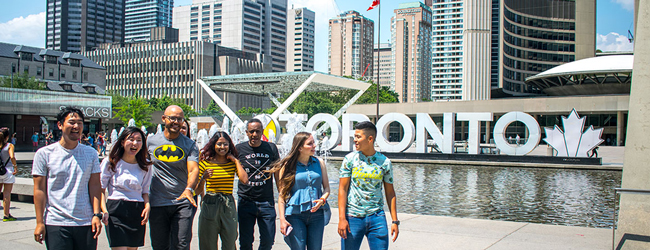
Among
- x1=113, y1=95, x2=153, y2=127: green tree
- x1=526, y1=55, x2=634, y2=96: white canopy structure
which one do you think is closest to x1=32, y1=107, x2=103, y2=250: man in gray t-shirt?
x1=113, y1=95, x2=153, y2=127: green tree

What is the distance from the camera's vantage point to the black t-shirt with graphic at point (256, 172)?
5.07m

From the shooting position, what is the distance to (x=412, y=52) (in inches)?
7082

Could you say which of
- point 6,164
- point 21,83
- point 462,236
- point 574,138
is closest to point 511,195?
point 462,236

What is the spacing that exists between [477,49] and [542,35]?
563 inches

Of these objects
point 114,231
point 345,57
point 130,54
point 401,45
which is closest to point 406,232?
point 114,231

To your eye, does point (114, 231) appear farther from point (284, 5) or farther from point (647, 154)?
point (284, 5)

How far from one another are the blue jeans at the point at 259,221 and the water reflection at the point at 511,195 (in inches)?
239

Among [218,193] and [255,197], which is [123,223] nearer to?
[218,193]

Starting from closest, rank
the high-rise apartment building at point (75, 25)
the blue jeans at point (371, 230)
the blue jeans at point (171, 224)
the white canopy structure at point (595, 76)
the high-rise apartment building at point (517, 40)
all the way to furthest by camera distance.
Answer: the blue jeans at point (371, 230)
the blue jeans at point (171, 224)
the white canopy structure at point (595, 76)
the high-rise apartment building at point (517, 40)
the high-rise apartment building at point (75, 25)

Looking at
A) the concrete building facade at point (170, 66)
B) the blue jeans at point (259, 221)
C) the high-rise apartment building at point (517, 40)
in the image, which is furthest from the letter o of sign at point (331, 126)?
the concrete building facade at point (170, 66)

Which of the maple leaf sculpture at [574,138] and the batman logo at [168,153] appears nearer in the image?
the batman logo at [168,153]

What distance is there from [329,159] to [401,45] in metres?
149

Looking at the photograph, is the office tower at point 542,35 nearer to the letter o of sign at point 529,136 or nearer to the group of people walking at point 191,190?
the letter o of sign at point 529,136

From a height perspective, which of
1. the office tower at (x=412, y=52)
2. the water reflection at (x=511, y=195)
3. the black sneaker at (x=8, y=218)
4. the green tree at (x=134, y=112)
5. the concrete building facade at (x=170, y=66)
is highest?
the office tower at (x=412, y=52)
